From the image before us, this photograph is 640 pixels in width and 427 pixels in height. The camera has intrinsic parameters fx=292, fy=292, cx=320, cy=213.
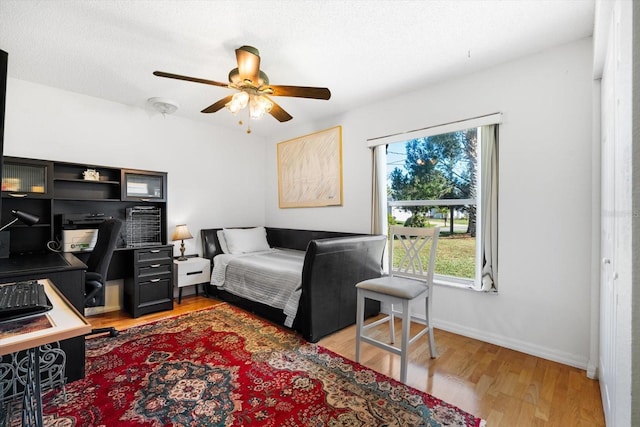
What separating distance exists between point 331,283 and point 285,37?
2.08m

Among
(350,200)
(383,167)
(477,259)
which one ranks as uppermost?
(383,167)

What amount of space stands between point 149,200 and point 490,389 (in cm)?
379

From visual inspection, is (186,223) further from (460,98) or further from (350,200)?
(460,98)

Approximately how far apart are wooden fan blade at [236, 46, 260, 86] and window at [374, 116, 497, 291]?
177cm

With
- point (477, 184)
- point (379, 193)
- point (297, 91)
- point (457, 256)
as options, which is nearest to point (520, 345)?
point (457, 256)

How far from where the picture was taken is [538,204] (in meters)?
2.40

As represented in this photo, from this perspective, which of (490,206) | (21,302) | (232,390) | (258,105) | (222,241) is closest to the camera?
(21,302)

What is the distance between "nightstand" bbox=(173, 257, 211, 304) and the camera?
3.66 meters

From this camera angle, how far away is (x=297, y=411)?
1699mm

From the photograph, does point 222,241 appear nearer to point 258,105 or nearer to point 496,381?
point 258,105

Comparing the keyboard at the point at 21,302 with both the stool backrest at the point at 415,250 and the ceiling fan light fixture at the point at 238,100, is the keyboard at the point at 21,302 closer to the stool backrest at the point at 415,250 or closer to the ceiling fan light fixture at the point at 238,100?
the ceiling fan light fixture at the point at 238,100

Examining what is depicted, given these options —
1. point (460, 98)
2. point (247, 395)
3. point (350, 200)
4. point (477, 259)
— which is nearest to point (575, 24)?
point (460, 98)

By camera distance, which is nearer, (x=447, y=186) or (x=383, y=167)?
(x=447, y=186)

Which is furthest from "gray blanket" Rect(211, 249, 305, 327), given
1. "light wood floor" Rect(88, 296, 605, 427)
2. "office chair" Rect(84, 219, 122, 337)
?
"office chair" Rect(84, 219, 122, 337)
